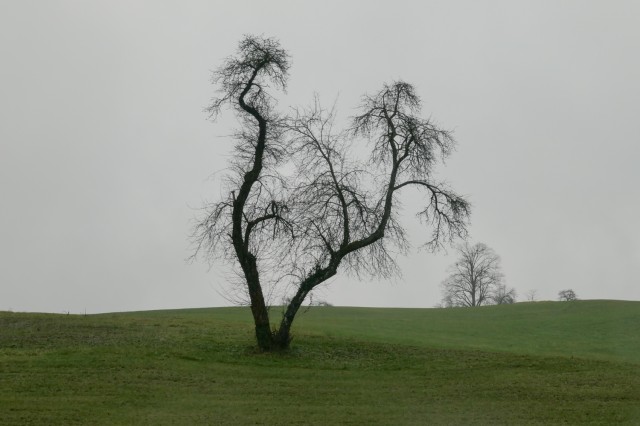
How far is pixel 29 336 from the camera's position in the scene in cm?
2583

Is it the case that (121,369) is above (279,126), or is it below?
below

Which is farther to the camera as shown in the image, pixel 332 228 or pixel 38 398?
pixel 332 228

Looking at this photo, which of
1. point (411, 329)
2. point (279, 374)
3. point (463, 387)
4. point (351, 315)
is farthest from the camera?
point (351, 315)

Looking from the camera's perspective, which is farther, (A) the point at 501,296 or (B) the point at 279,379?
(A) the point at 501,296

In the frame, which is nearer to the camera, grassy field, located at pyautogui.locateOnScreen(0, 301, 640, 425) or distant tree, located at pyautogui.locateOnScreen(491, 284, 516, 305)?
grassy field, located at pyautogui.locateOnScreen(0, 301, 640, 425)

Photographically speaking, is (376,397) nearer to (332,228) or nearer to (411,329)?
(332,228)

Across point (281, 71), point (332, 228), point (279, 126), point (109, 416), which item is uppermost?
point (281, 71)

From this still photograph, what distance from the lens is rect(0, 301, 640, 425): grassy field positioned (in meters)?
15.8

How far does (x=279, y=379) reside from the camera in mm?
20703

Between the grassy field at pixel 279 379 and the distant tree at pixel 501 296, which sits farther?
the distant tree at pixel 501 296

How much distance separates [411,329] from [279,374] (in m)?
19.3

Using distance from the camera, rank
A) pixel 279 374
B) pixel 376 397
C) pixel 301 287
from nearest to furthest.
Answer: pixel 376 397 → pixel 279 374 → pixel 301 287

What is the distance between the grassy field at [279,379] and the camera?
51.9ft

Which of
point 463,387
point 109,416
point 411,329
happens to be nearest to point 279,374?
point 463,387
